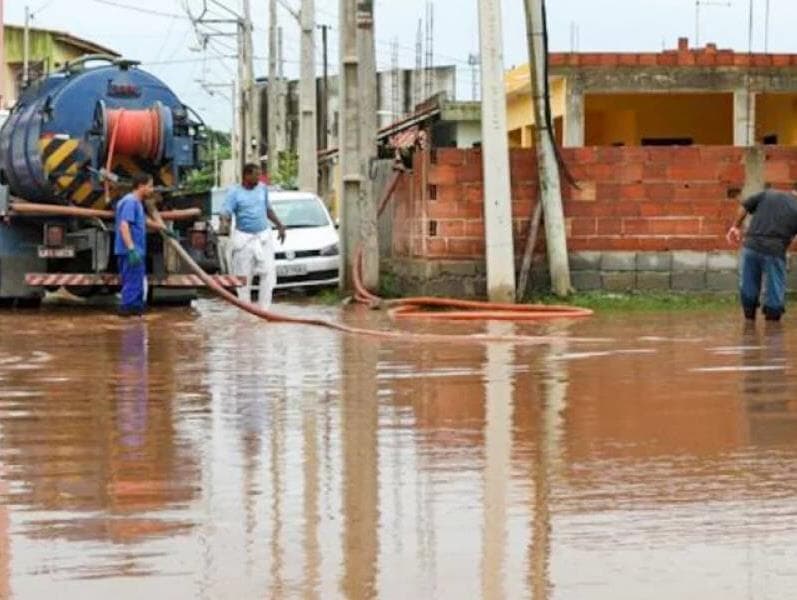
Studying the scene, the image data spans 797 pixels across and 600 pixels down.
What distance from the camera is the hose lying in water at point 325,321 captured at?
17769mm

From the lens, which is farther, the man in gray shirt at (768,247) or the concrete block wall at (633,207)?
the concrete block wall at (633,207)

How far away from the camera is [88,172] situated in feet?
73.3

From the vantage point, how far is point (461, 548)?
759cm

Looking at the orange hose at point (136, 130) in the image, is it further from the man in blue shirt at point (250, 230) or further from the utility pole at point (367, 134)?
the utility pole at point (367, 134)

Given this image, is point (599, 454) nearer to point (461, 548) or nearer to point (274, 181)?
point (461, 548)

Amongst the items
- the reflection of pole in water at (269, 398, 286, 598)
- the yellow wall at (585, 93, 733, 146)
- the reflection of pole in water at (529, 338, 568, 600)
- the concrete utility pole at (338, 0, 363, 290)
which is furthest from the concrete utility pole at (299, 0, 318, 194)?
the reflection of pole in water at (269, 398, 286, 598)

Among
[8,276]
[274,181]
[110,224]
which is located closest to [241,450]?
[110,224]

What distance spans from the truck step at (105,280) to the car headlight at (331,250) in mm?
5457

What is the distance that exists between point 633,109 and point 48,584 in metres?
29.7

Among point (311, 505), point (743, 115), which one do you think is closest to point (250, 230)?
point (743, 115)

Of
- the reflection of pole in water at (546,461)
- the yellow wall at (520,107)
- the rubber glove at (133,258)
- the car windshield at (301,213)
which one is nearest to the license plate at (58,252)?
the rubber glove at (133,258)

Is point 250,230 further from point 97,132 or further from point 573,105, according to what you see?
point 573,105

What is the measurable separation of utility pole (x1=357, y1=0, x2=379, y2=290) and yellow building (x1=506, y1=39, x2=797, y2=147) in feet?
20.0

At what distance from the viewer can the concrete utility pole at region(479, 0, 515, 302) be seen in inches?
897
